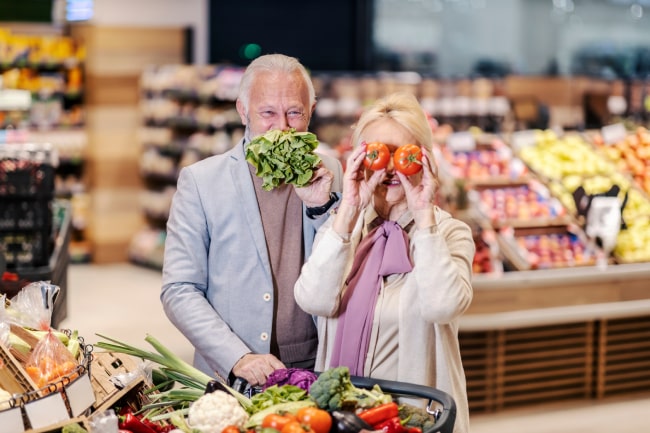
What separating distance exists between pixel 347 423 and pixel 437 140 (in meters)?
5.66

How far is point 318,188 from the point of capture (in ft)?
9.27

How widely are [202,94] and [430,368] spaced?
25.6 feet

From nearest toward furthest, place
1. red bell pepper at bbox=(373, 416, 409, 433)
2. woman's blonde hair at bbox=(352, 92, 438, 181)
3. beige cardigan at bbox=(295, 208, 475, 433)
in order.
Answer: red bell pepper at bbox=(373, 416, 409, 433) → beige cardigan at bbox=(295, 208, 475, 433) → woman's blonde hair at bbox=(352, 92, 438, 181)

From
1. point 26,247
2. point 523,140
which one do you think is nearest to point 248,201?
point 26,247

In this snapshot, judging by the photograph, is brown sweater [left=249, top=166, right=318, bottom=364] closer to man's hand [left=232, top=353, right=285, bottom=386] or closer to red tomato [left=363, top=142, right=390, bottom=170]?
man's hand [left=232, top=353, right=285, bottom=386]

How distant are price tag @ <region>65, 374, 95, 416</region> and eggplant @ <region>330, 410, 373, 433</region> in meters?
0.58

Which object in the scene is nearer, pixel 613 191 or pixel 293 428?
pixel 293 428

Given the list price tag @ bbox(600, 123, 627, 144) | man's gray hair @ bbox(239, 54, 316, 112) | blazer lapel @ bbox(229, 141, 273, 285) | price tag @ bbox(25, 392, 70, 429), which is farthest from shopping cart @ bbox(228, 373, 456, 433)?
price tag @ bbox(600, 123, 627, 144)

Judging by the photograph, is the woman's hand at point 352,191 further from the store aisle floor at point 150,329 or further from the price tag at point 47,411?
the store aisle floor at point 150,329

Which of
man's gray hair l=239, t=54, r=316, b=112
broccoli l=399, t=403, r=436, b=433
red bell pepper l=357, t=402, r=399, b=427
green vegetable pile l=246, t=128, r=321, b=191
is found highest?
man's gray hair l=239, t=54, r=316, b=112

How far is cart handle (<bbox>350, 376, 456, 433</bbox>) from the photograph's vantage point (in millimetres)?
2314

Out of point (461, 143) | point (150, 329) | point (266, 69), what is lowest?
point (150, 329)

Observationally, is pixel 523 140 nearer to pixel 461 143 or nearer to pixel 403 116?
pixel 461 143

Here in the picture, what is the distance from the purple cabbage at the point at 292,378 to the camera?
8.05ft
